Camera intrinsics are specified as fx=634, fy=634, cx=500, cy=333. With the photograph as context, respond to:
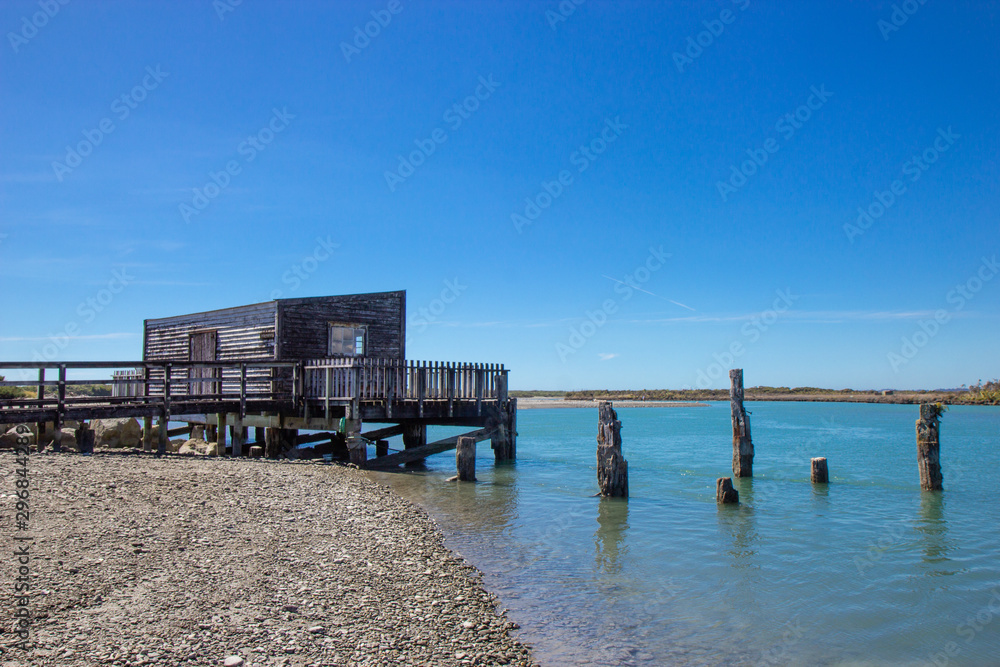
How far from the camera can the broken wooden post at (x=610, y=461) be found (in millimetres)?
14883

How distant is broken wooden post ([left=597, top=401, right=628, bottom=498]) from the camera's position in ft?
48.8

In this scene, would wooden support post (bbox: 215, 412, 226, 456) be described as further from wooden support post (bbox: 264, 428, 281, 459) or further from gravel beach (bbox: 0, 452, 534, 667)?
gravel beach (bbox: 0, 452, 534, 667)

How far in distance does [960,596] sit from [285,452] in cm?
1817

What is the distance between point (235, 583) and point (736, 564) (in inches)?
289

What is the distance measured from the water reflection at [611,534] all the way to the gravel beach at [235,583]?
240 cm

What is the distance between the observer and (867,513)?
14492 millimetres

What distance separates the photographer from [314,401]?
1928 cm

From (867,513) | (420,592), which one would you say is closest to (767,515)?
(867,513)

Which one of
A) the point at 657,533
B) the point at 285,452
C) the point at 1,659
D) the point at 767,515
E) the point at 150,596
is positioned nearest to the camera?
the point at 1,659

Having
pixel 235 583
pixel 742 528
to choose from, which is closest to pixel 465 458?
pixel 742 528

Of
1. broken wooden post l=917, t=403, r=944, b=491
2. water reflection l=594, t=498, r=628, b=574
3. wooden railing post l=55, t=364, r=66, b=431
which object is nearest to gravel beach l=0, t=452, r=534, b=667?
water reflection l=594, t=498, r=628, b=574

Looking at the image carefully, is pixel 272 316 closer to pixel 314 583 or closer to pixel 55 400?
pixel 55 400

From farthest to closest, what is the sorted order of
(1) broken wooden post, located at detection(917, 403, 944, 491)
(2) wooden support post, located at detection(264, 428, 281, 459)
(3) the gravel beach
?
(2) wooden support post, located at detection(264, 428, 281, 459) < (1) broken wooden post, located at detection(917, 403, 944, 491) < (3) the gravel beach

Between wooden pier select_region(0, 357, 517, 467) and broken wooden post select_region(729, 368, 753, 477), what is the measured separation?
298 inches
